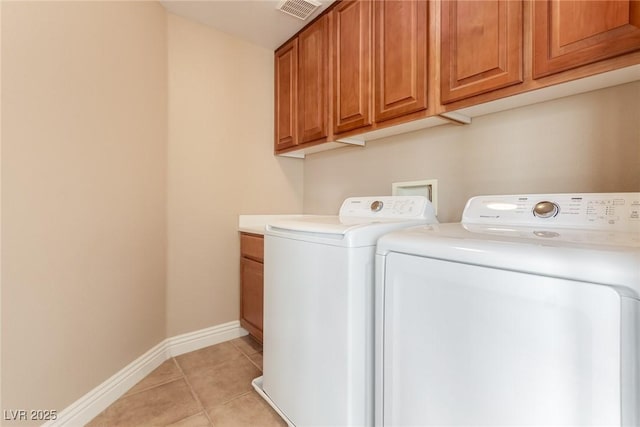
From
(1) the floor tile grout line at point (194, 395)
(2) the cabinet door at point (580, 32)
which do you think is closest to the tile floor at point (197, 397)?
(1) the floor tile grout line at point (194, 395)

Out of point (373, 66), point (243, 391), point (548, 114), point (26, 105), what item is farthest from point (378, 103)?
point (243, 391)

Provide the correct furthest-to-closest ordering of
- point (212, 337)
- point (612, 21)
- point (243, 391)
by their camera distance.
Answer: point (212, 337), point (243, 391), point (612, 21)

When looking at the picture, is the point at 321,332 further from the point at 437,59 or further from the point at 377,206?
the point at 437,59

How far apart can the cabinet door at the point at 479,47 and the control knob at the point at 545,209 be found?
469 mm

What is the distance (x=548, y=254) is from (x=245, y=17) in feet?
7.23

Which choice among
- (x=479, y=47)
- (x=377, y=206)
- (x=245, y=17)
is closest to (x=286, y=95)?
(x=245, y=17)

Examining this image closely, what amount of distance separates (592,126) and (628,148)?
14 cm

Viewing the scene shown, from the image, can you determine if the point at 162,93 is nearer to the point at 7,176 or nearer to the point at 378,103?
the point at 7,176

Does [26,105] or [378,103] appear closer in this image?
[26,105]

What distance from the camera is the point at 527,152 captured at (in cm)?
130

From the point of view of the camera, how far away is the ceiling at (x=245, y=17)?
6.12 ft

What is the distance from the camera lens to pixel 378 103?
160 cm

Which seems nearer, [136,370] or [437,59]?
[437,59]

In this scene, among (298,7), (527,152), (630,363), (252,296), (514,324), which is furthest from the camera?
(252,296)
